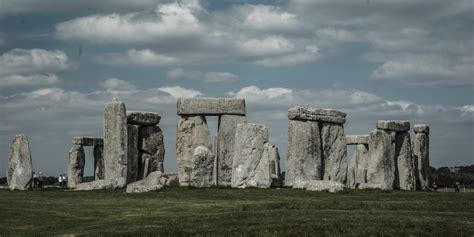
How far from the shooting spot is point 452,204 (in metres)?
26.7

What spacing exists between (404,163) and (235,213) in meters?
17.9

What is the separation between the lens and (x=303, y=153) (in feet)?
119

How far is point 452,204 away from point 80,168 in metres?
20.7

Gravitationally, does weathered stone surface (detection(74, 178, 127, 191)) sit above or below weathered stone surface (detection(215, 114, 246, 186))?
below

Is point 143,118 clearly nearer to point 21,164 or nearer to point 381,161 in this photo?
point 21,164

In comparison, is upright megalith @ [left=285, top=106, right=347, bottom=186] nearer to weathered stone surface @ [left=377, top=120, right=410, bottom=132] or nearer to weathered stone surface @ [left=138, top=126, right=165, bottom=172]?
weathered stone surface @ [left=377, top=120, right=410, bottom=132]

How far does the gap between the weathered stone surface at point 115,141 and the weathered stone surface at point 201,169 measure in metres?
3.53

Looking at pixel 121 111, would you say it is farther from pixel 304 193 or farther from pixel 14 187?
pixel 304 193

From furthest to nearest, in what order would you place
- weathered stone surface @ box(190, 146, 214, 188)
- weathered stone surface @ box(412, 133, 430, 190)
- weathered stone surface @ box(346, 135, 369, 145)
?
weathered stone surface @ box(346, 135, 369, 145), weathered stone surface @ box(412, 133, 430, 190), weathered stone surface @ box(190, 146, 214, 188)

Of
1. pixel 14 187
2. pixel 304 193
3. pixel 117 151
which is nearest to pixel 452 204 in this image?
pixel 304 193

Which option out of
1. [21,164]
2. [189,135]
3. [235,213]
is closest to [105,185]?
[21,164]

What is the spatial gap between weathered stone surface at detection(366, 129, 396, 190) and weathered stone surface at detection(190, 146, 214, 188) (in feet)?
24.7

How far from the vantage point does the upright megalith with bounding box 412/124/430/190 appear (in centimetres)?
4122

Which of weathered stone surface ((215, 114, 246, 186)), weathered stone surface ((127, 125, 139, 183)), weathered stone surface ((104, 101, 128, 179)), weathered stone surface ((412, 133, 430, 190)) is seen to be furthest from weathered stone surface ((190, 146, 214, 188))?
weathered stone surface ((412, 133, 430, 190))
